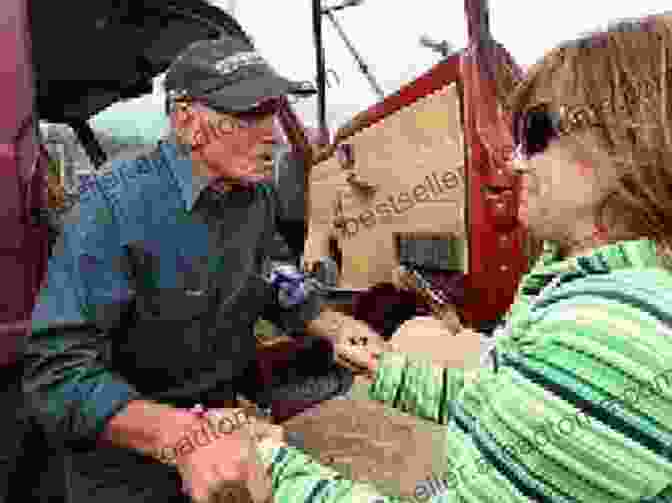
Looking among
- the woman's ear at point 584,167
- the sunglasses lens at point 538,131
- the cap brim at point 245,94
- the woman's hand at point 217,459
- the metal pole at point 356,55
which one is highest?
the metal pole at point 356,55

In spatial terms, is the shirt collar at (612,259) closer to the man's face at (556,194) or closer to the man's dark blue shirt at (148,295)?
the man's face at (556,194)

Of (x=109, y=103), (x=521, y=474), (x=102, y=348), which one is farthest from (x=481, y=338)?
(x=109, y=103)

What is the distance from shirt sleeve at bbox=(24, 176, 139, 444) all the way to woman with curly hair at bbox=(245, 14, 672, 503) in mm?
521

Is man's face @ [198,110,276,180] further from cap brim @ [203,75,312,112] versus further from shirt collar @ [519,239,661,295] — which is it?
shirt collar @ [519,239,661,295]

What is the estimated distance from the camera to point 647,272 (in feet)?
2.67

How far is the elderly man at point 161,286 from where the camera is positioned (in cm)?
144

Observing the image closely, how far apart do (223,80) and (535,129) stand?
91cm

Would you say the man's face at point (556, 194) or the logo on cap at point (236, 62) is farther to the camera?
the logo on cap at point (236, 62)

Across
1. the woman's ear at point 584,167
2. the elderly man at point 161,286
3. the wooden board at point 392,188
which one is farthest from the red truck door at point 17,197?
the woman's ear at point 584,167

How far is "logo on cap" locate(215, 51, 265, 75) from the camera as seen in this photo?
1694mm

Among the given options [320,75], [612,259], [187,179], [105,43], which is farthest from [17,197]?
[105,43]

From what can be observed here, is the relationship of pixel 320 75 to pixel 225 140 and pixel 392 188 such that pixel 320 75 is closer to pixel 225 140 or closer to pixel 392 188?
pixel 392 188

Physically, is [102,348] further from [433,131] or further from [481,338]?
[433,131]

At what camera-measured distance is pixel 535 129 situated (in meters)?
0.93
